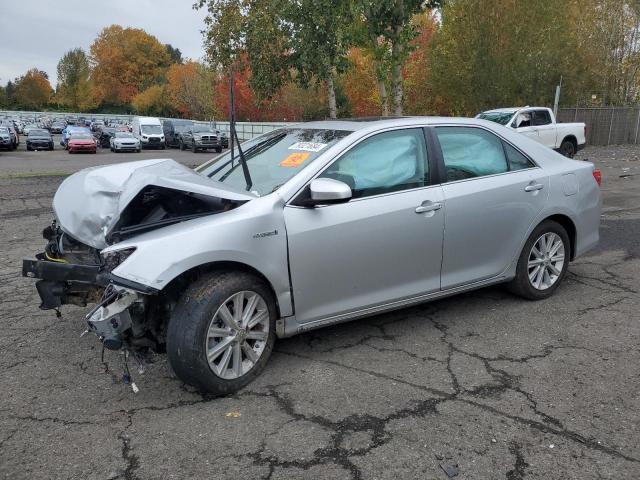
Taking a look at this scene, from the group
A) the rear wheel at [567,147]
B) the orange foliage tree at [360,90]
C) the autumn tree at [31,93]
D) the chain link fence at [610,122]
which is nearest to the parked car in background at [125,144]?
the orange foliage tree at [360,90]

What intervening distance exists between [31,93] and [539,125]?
98.7 metres

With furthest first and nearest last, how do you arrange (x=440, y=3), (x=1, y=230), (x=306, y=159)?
(x=440, y=3) < (x=1, y=230) < (x=306, y=159)

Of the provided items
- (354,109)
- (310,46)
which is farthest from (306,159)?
(354,109)

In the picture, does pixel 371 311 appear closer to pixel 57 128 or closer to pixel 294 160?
pixel 294 160

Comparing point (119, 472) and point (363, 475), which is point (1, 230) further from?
point (363, 475)

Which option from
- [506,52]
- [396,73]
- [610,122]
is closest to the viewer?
[396,73]

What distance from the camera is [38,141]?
33281 millimetres

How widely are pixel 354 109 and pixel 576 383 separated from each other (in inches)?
1613

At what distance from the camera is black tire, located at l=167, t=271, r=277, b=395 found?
3150 millimetres

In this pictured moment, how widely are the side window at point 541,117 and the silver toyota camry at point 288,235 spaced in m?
13.6

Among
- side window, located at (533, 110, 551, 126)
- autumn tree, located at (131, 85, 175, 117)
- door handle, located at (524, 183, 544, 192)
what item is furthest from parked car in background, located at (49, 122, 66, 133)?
door handle, located at (524, 183, 544, 192)

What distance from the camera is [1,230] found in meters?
8.41

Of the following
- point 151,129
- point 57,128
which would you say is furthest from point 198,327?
point 57,128

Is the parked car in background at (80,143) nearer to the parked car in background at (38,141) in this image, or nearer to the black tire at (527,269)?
the parked car in background at (38,141)
